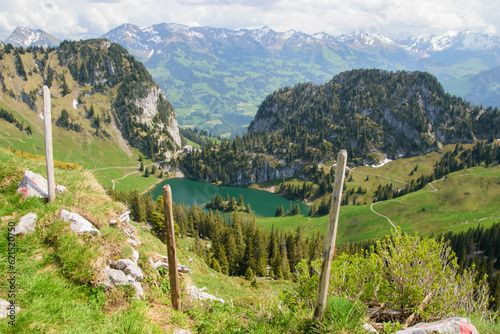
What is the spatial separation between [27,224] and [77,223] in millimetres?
1595

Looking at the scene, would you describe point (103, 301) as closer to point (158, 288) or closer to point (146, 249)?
point (158, 288)

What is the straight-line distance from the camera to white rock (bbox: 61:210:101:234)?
419 inches

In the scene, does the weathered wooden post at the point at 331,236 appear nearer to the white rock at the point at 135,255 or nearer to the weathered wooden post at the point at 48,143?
the white rock at the point at 135,255

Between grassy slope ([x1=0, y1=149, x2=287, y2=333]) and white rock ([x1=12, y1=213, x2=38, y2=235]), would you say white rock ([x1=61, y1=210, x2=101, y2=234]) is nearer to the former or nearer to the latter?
grassy slope ([x1=0, y1=149, x2=287, y2=333])

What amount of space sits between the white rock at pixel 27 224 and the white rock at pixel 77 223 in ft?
3.04

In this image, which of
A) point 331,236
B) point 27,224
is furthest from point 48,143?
point 331,236

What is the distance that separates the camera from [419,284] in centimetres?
1117

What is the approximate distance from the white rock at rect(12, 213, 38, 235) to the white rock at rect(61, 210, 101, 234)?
926 mm

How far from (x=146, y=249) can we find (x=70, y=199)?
4280 millimetres

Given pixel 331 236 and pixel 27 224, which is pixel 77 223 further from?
pixel 331 236

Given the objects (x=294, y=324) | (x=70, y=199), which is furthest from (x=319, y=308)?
(x=70, y=199)

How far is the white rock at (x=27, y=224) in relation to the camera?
32.0 feet

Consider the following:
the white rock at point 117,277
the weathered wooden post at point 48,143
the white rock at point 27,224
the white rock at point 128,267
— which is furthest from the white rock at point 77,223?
the white rock at point 117,277

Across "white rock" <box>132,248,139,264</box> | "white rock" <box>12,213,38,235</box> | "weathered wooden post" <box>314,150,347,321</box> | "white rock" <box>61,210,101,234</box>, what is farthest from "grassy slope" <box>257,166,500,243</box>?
"white rock" <box>12,213,38,235</box>
